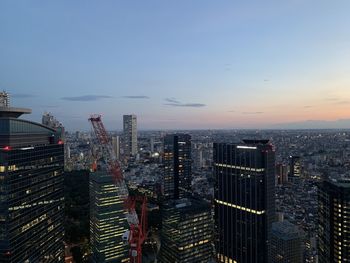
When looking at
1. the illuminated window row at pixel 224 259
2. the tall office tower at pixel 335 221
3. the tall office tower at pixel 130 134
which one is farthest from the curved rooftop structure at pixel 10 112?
the tall office tower at pixel 130 134

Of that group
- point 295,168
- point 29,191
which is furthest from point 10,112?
point 295,168

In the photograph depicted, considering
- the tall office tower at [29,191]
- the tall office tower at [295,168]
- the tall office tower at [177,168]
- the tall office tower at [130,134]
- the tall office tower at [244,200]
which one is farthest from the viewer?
the tall office tower at [130,134]

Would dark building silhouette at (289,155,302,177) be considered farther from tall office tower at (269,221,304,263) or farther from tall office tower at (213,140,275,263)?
tall office tower at (269,221,304,263)

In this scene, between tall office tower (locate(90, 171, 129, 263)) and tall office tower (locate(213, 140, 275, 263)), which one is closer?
tall office tower (locate(213, 140, 275, 263))

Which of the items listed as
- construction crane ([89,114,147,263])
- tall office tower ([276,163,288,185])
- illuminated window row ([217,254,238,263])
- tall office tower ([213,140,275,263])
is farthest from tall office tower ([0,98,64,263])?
tall office tower ([276,163,288,185])

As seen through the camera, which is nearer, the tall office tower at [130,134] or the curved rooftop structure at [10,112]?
the curved rooftop structure at [10,112]

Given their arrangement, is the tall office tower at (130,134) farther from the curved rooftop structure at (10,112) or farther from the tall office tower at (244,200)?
the curved rooftop structure at (10,112)

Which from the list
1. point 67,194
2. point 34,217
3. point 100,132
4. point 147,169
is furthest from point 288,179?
point 34,217

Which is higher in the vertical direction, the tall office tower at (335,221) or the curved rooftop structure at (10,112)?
the curved rooftop structure at (10,112)
